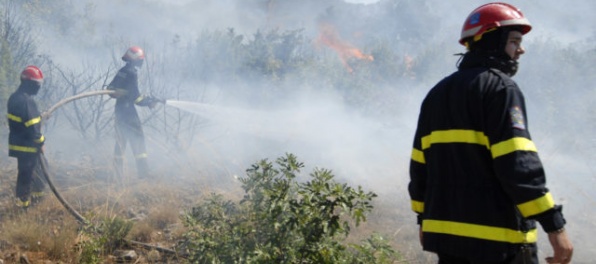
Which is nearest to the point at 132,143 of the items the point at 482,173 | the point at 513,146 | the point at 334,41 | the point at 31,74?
the point at 31,74

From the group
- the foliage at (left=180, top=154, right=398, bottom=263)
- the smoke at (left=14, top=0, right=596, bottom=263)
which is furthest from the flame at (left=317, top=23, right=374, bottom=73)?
the foliage at (left=180, top=154, right=398, bottom=263)

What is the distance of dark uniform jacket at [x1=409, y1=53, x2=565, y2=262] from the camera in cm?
163

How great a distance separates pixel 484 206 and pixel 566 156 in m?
7.78

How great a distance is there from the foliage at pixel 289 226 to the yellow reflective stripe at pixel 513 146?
2.40ft

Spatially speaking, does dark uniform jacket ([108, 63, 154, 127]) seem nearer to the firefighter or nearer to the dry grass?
the dry grass

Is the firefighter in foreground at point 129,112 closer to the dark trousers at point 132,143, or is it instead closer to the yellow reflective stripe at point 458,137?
the dark trousers at point 132,143

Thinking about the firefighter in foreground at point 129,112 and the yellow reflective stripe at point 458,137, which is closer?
the yellow reflective stripe at point 458,137

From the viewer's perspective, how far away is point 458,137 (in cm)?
184

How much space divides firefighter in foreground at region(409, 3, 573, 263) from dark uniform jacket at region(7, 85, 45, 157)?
15.7ft

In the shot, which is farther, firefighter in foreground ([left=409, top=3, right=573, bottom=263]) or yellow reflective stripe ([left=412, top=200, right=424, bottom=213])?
yellow reflective stripe ([left=412, top=200, right=424, bottom=213])

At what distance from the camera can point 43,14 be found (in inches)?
486

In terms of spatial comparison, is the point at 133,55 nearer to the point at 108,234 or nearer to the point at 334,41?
the point at 108,234

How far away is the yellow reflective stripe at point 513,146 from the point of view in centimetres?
165

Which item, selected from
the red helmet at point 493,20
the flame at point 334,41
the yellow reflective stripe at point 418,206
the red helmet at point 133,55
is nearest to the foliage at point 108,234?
the yellow reflective stripe at point 418,206
